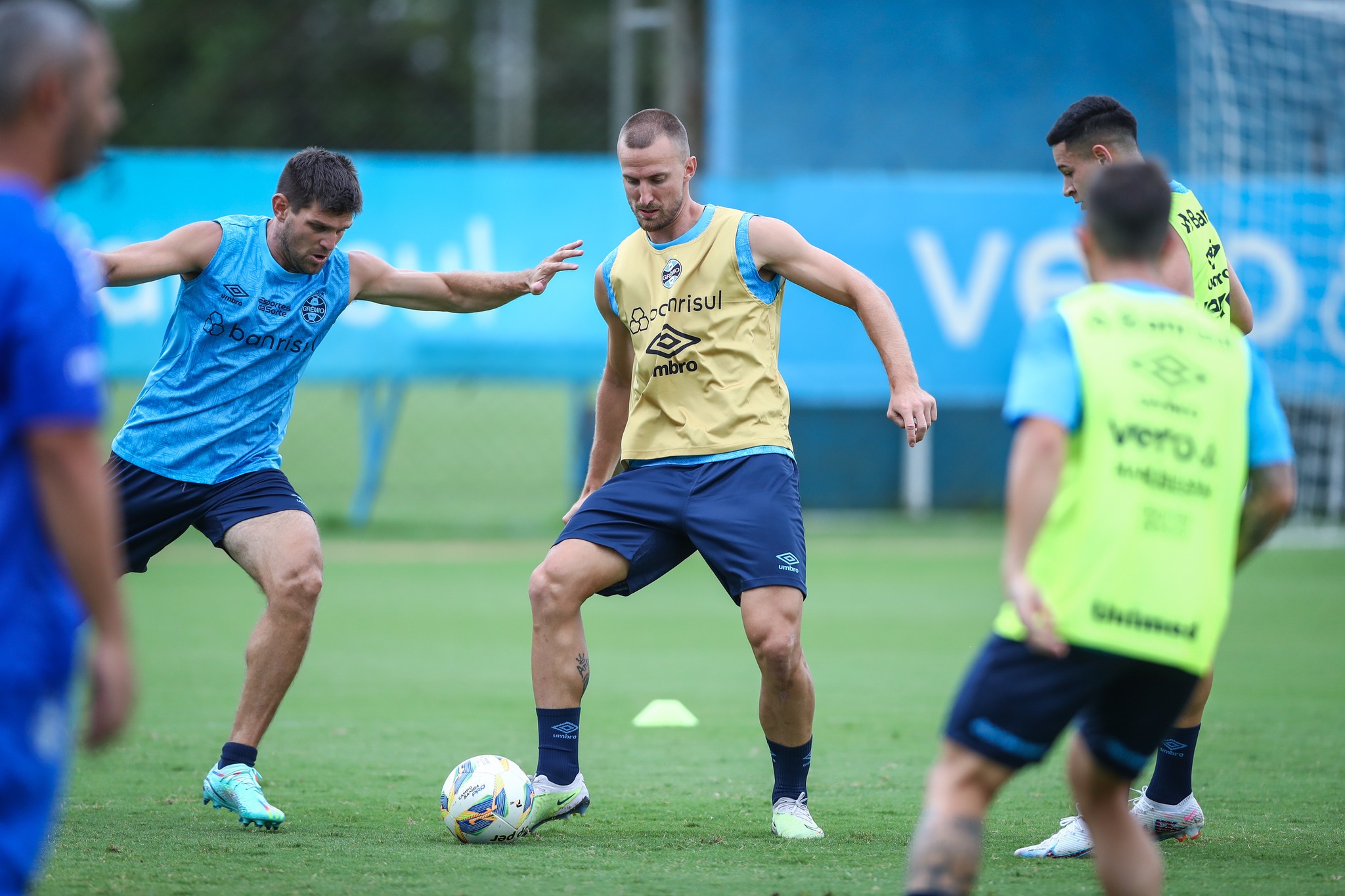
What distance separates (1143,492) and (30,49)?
239 centimetres

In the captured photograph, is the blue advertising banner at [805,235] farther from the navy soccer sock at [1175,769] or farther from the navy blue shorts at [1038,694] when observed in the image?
the navy blue shorts at [1038,694]

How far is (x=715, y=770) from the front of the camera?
6.26 meters

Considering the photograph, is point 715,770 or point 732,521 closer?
point 732,521

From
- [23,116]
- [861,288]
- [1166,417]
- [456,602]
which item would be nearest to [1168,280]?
[861,288]

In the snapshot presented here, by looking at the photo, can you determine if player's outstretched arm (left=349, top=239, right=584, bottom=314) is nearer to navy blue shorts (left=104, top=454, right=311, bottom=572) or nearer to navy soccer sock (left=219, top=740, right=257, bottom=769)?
navy blue shorts (left=104, top=454, right=311, bottom=572)

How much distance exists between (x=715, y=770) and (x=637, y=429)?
5.43 ft

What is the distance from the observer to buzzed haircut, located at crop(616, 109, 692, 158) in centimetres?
529

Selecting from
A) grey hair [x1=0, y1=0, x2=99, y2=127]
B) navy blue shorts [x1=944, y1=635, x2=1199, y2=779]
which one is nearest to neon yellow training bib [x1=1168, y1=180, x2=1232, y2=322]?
navy blue shorts [x1=944, y1=635, x2=1199, y2=779]

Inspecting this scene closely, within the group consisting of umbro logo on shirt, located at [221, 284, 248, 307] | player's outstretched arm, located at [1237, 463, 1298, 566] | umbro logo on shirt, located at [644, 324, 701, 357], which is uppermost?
umbro logo on shirt, located at [221, 284, 248, 307]

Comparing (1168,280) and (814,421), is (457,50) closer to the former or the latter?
(814,421)

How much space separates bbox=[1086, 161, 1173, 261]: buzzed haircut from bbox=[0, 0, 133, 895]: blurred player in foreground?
7.01 feet

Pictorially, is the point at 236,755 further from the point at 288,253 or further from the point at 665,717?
the point at 665,717

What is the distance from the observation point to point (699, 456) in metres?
5.36

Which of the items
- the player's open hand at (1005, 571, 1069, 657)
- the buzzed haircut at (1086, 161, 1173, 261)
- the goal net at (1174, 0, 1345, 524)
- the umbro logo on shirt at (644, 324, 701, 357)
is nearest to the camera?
the player's open hand at (1005, 571, 1069, 657)
